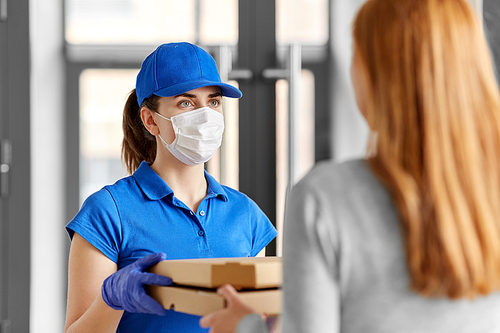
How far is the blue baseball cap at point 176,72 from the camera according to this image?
3.73ft

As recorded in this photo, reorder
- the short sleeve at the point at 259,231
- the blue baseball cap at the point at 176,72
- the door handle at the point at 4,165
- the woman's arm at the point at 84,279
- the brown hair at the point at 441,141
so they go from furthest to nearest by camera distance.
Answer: the door handle at the point at 4,165, the short sleeve at the point at 259,231, the blue baseball cap at the point at 176,72, the woman's arm at the point at 84,279, the brown hair at the point at 441,141

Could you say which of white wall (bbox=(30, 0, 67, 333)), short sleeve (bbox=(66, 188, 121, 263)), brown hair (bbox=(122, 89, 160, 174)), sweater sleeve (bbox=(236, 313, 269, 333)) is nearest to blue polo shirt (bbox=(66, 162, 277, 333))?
short sleeve (bbox=(66, 188, 121, 263))

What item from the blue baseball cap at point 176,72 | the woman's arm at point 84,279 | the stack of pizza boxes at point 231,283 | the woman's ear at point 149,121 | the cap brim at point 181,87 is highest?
the blue baseball cap at point 176,72

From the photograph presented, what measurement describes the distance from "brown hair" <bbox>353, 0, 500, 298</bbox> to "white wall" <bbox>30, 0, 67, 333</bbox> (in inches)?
67.3

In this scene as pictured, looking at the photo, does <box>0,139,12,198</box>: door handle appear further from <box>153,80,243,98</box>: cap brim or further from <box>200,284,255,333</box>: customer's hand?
<box>200,284,255,333</box>: customer's hand

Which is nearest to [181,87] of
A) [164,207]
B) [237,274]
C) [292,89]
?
[164,207]

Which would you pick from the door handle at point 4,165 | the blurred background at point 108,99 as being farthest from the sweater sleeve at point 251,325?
the door handle at point 4,165

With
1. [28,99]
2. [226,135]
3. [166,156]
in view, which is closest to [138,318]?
[166,156]

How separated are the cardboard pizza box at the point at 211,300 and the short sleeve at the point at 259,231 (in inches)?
20.2

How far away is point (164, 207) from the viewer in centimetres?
115

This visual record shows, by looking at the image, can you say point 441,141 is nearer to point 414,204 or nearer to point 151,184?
point 414,204

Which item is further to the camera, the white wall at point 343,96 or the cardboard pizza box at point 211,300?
the white wall at point 343,96

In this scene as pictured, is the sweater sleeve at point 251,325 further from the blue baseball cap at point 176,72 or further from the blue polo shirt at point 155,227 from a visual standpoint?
the blue baseball cap at point 176,72

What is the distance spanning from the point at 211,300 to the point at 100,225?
0.46 m
